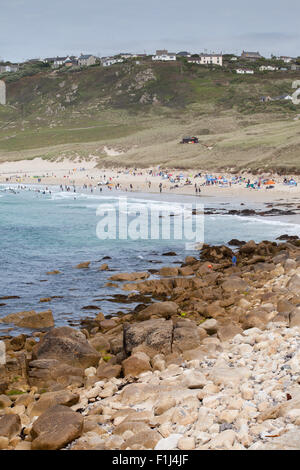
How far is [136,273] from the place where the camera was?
81.4 feet

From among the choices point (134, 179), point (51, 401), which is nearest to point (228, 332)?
point (51, 401)

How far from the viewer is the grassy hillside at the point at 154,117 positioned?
302 feet

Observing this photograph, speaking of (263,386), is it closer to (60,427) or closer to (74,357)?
(60,427)

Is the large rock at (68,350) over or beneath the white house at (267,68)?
beneath

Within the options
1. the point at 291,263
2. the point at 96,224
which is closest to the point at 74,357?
the point at 291,263

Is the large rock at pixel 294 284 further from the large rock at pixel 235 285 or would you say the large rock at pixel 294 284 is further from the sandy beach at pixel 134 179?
the sandy beach at pixel 134 179

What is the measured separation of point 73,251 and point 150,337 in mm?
20196

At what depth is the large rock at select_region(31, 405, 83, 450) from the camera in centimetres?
866

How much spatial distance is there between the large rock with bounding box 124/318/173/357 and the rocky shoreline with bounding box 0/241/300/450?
0.03 metres

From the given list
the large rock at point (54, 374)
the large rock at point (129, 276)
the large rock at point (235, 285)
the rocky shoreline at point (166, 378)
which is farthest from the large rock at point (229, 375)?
the large rock at point (129, 276)

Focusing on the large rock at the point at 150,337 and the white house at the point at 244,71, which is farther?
the white house at the point at 244,71

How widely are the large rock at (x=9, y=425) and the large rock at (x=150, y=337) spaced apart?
3890mm

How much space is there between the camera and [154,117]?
Answer: 5969 inches

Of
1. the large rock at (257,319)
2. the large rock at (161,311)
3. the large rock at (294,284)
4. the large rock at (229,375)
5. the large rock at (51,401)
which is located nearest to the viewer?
the large rock at (229,375)
